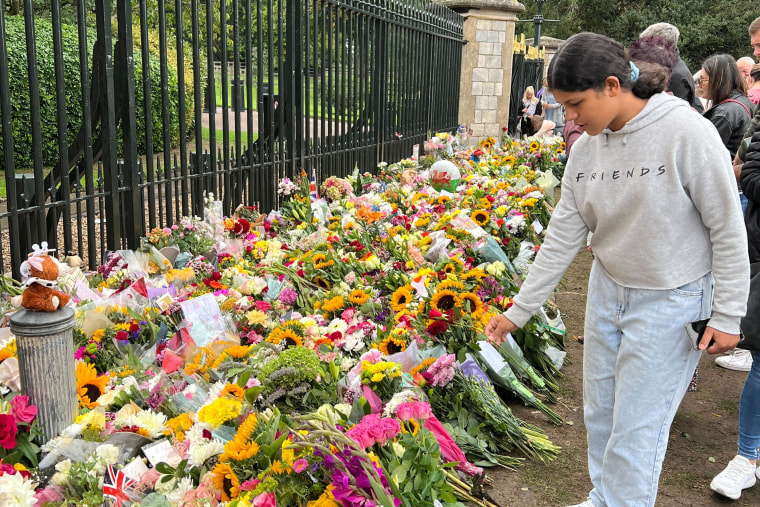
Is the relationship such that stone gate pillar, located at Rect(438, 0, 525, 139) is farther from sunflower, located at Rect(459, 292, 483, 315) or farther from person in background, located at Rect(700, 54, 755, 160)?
sunflower, located at Rect(459, 292, 483, 315)

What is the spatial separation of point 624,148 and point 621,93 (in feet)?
0.54

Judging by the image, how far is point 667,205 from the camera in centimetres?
205

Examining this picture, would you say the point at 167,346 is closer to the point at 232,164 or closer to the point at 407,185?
the point at 232,164

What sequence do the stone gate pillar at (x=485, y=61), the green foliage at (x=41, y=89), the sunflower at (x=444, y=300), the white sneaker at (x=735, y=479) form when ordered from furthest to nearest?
the stone gate pillar at (x=485, y=61) < the green foliage at (x=41, y=89) < the sunflower at (x=444, y=300) < the white sneaker at (x=735, y=479)

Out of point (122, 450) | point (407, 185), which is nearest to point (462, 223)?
point (407, 185)

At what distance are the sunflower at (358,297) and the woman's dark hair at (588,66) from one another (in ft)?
5.24

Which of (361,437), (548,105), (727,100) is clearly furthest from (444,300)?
(548,105)

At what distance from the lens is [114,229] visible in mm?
3881

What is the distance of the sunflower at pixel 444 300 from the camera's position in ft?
10.3

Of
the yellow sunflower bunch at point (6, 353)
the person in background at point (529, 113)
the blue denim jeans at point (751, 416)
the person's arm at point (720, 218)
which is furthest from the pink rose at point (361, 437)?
the person in background at point (529, 113)

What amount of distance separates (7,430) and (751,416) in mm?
2679

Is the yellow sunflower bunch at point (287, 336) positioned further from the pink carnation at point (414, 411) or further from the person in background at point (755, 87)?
the person in background at point (755, 87)

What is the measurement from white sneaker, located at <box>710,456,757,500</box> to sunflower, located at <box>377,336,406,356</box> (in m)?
1.36

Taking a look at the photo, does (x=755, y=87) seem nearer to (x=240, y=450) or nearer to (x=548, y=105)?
(x=240, y=450)
